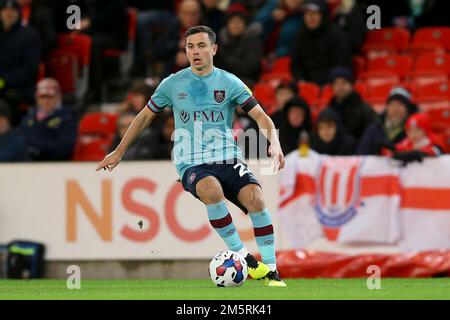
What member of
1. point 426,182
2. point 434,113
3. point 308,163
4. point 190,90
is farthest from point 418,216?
point 190,90

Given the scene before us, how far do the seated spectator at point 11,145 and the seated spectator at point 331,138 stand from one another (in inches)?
137

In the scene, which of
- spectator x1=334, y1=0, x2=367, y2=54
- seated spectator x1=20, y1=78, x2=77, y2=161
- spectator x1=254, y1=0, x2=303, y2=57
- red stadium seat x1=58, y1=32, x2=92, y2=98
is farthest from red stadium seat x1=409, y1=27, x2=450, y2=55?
seated spectator x1=20, y1=78, x2=77, y2=161

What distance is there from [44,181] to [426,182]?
4.27 meters

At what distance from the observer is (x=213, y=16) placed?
18.7 metres

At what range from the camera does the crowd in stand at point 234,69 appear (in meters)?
15.5

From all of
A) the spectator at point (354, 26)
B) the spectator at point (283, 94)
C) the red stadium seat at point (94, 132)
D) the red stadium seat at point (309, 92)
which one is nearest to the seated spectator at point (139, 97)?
the red stadium seat at point (94, 132)

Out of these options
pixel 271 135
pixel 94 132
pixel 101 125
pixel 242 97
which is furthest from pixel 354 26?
pixel 271 135

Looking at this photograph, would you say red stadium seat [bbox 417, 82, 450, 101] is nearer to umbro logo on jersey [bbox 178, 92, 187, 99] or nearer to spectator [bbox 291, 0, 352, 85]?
spectator [bbox 291, 0, 352, 85]

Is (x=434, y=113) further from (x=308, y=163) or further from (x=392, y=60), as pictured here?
Answer: (x=308, y=163)

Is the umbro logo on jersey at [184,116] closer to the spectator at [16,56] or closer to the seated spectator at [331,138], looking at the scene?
the seated spectator at [331,138]

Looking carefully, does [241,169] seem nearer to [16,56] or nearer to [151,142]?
[151,142]

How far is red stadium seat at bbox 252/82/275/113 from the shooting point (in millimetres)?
17473

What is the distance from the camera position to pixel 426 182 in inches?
562

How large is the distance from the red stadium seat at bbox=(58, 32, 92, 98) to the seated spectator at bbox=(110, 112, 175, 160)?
10.9 feet
